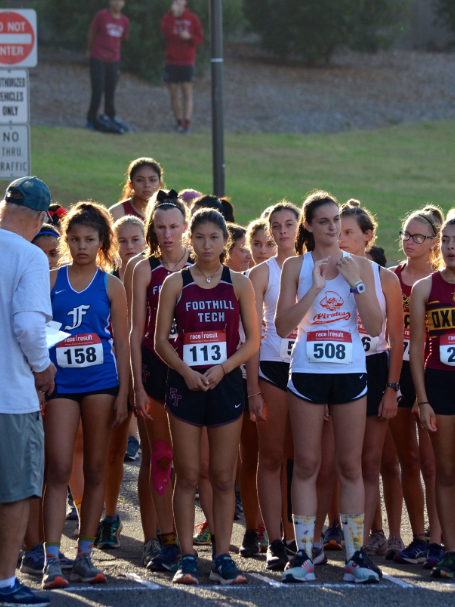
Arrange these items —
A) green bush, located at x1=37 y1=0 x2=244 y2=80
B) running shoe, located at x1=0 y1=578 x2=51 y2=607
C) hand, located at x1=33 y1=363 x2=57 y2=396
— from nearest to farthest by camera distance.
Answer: running shoe, located at x1=0 y1=578 x2=51 y2=607 → hand, located at x1=33 y1=363 x2=57 y2=396 → green bush, located at x1=37 y1=0 x2=244 y2=80

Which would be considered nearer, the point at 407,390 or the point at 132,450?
the point at 407,390

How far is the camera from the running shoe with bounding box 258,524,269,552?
19.1 feet

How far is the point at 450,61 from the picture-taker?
3569cm

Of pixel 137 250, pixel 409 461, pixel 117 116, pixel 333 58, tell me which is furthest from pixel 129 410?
pixel 333 58

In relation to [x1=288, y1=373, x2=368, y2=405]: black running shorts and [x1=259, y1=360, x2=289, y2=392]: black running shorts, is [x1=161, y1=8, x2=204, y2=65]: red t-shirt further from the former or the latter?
[x1=288, y1=373, x2=368, y2=405]: black running shorts

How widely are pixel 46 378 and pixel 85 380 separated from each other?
22.3 inches

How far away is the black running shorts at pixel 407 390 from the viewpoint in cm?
571

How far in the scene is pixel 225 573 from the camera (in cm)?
489

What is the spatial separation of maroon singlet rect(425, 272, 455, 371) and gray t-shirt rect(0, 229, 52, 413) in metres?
2.19

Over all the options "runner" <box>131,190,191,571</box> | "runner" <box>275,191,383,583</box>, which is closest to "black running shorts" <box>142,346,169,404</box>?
"runner" <box>131,190,191,571</box>

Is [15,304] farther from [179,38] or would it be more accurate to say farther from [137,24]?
[137,24]

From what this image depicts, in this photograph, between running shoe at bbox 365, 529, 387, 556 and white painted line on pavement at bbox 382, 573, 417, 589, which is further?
running shoe at bbox 365, 529, 387, 556

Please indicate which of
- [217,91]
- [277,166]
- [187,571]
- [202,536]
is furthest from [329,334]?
[277,166]

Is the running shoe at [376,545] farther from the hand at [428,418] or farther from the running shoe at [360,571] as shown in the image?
the hand at [428,418]
